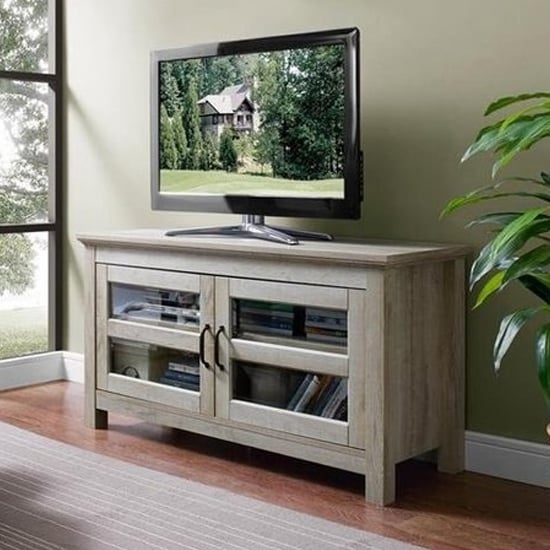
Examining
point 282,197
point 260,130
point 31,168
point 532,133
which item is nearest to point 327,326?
point 282,197

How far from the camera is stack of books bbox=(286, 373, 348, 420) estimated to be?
10.1ft

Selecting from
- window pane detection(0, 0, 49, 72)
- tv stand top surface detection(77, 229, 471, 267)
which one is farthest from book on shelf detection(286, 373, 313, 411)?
window pane detection(0, 0, 49, 72)

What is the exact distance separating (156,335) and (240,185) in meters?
0.61

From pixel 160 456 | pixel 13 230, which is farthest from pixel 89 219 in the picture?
pixel 160 456

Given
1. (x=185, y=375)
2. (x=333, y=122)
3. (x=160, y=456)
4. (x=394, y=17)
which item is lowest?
(x=160, y=456)

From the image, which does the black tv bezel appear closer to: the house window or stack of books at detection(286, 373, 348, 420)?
stack of books at detection(286, 373, 348, 420)

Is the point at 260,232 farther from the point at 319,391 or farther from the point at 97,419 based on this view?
the point at 97,419

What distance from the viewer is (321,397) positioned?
3123 mm

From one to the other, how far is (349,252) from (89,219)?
78.5 inches

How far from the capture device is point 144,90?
14.2 ft

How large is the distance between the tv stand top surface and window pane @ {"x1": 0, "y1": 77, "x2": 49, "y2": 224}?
1108 mm

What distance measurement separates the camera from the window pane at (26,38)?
473 centimetres

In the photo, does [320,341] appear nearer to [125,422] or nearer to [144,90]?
[125,422]

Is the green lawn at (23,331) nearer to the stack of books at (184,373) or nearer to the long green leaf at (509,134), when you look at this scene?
the stack of books at (184,373)
